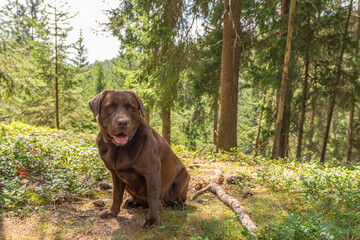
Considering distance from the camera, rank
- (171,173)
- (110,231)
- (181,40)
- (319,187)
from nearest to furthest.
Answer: (110,231) < (171,173) < (319,187) < (181,40)

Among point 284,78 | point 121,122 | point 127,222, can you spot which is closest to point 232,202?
point 127,222

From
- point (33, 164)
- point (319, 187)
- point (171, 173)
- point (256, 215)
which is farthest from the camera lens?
point (33, 164)

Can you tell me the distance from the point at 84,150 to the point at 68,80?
12744mm

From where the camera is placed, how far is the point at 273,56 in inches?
451

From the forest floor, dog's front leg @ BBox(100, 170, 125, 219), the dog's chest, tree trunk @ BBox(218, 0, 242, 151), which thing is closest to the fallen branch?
the forest floor

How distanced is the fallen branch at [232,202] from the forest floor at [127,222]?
9 centimetres

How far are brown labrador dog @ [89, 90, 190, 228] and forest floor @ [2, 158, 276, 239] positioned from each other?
22 centimetres

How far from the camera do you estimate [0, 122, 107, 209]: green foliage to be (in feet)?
12.7

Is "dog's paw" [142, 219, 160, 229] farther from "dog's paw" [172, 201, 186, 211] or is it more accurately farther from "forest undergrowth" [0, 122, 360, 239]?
"dog's paw" [172, 201, 186, 211]

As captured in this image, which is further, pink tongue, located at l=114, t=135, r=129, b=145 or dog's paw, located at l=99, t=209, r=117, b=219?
dog's paw, located at l=99, t=209, r=117, b=219

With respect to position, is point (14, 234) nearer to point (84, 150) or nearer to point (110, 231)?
point (110, 231)

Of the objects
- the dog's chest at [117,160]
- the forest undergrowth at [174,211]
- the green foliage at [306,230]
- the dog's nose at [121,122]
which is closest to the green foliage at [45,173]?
the forest undergrowth at [174,211]

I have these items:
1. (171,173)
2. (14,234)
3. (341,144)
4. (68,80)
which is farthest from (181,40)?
(341,144)

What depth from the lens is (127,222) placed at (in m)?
3.48
